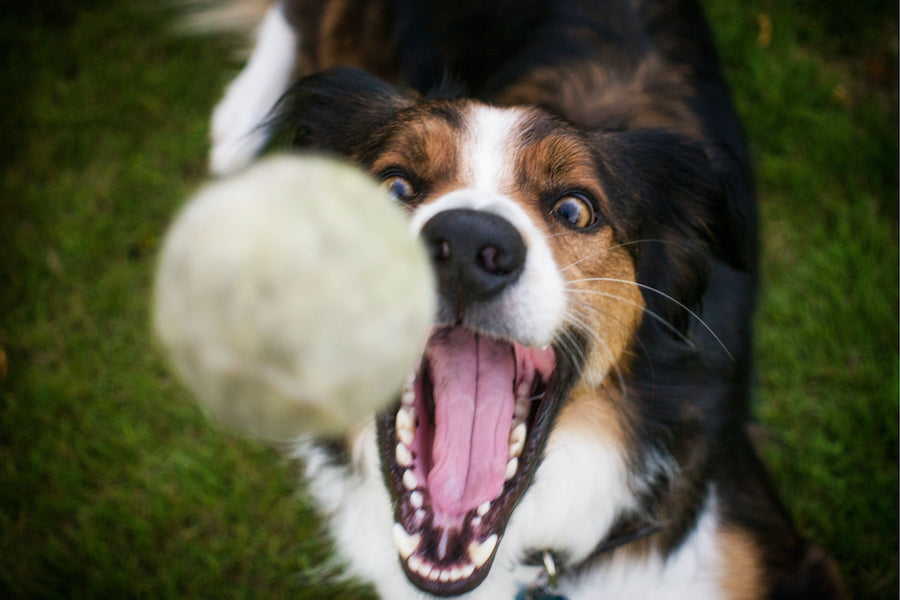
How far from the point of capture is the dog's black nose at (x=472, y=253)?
1.37 metres

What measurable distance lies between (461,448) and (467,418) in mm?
71

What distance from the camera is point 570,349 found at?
5.52ft

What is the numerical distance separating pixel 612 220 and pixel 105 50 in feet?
10.4

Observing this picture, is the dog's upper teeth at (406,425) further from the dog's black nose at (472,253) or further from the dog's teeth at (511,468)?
the dog's black nose at (472,253)

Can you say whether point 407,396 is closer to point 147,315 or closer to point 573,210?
point 573,210

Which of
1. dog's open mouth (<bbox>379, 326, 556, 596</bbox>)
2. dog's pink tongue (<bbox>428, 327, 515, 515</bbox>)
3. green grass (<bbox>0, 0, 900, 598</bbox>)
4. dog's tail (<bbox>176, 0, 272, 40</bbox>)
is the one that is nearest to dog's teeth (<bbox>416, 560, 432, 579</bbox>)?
dog's open mouth (<bbox>379, 326, 556, 596</bbox>)

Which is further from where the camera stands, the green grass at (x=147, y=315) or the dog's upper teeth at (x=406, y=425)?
the green grass at (x=147, y=315)

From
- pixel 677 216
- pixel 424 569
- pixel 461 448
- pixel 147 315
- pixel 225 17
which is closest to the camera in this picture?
pixel 424 569

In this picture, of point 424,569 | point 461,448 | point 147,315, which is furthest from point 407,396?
point 147,315

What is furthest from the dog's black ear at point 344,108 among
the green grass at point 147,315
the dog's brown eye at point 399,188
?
the green grass at point 147,315

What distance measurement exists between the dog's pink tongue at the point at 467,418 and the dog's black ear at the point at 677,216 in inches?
18.6

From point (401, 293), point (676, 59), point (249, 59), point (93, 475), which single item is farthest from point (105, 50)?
point (401, 293)

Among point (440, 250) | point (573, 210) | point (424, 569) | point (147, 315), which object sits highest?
point (440, 250)

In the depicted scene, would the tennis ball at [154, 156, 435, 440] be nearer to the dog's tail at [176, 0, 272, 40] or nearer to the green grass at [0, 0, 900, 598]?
the green grass at [0, 0, 900, 598]
